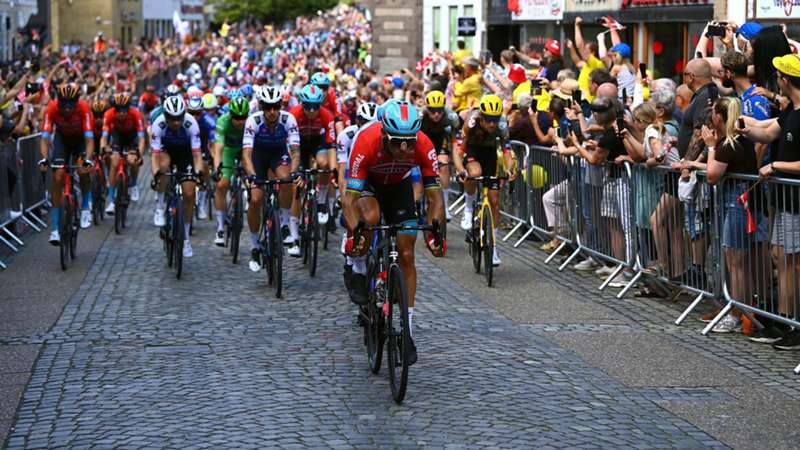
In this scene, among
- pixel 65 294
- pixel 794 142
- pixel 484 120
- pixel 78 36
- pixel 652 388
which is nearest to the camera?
pixel 652 388

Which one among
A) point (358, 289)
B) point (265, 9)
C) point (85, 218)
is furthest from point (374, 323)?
point (265, 9)

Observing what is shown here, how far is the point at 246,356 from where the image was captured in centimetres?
1078

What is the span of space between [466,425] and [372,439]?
61cm

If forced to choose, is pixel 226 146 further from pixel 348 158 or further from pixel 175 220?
pixel 348 158

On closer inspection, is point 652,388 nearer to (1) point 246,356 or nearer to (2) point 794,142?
(2) point 794,142

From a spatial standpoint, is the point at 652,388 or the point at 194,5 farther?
the point at 194,5

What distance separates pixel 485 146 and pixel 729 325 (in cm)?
458

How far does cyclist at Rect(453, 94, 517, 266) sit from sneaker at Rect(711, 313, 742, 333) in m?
3.88

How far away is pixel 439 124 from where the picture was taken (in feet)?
57.2

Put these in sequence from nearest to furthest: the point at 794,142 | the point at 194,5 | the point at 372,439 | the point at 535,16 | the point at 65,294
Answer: the point at 372,439 → the point at 794,142 → the point at 65,294 → the point at 535,16 → the point at 194,5

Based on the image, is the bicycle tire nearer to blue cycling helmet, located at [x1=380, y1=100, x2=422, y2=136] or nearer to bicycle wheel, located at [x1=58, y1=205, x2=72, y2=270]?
bicycle wheel, located at [x1=58, y1=205, x2=72, y2=270]

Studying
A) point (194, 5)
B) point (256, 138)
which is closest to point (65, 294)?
point (256, 138)

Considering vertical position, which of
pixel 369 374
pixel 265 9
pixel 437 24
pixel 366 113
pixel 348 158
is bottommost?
pixel 369 374

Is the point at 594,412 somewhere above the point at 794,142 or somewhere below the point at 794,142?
below
